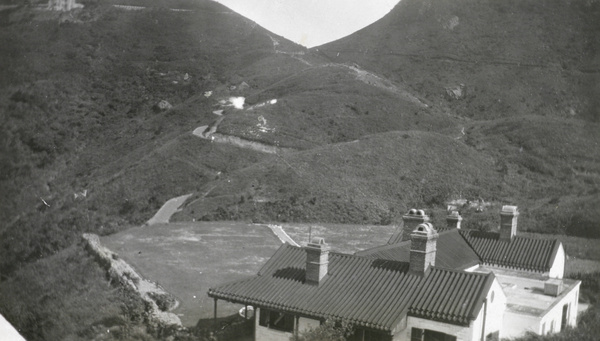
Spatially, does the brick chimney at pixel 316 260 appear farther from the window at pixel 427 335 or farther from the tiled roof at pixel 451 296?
the window at pixel 427 335

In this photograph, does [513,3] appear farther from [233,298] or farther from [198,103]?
[233,298]

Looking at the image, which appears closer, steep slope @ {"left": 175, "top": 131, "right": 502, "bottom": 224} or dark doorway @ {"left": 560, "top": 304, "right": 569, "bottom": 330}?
dark doorway @ {"left": 560, "top": 304, "right": 569, "bottom": 330}

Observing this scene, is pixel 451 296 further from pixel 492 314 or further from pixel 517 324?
pixel 517 324

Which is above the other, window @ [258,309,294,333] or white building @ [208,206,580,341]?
white building @ [208,206,580,341]

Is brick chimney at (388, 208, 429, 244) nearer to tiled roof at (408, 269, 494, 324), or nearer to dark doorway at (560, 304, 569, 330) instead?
dark doorway at (560, 304, 569, 330)

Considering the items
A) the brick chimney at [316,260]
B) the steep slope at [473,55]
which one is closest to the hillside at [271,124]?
the steep slope at [473,55]

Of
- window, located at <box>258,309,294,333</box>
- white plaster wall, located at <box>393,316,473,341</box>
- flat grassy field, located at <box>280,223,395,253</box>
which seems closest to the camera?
white plaster wall, located at <box>393,316,473,341</box>

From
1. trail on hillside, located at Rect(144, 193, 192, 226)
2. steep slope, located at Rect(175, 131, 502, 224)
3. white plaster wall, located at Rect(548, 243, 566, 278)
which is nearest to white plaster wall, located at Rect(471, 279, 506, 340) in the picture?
white plaster wall, located at Rect(548, 243, 566, 278)

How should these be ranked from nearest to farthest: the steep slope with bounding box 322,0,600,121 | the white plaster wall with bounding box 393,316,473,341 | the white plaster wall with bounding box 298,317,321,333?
the white plaster wall with bounding box 393,316,473,341 → the white plaster wall with bounding box 298,317,321,333 → the steep slope with bounding box 322,0,600,121

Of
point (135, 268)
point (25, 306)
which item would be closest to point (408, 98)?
point (135, 268)
